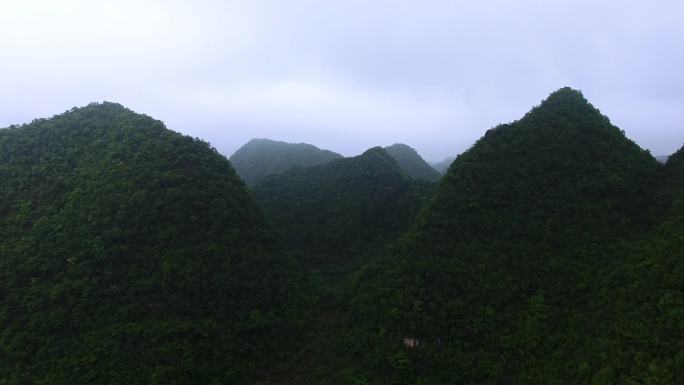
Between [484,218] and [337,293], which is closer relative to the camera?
[484,218]

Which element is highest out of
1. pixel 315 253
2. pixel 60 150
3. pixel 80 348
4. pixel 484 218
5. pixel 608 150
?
pixel 608 150

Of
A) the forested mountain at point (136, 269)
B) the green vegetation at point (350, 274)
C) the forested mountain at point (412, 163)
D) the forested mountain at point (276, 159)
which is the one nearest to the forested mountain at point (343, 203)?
the green vegetation at point (350, 274)

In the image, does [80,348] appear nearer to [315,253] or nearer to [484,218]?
[315,253]

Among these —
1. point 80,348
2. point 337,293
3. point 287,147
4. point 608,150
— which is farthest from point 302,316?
point 287,147

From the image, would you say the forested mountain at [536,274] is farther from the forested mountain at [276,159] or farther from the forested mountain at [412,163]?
the forested mountain at [276,159]

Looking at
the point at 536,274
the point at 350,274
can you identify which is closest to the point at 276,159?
the point at 350,274

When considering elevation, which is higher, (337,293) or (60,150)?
(60,150)

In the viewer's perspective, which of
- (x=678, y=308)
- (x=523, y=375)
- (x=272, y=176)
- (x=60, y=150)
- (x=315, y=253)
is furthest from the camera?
(x=272, y=176)

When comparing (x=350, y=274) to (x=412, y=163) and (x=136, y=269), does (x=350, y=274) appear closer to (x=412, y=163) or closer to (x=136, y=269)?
(x=136, y=269)
